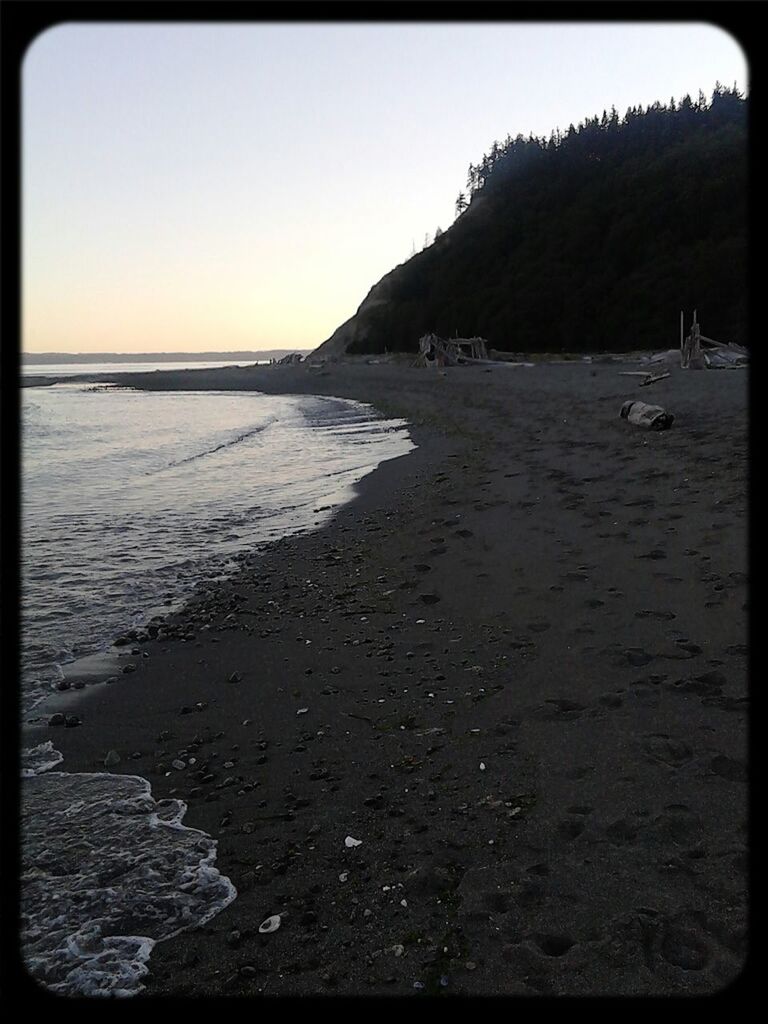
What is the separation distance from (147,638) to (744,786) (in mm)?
4393

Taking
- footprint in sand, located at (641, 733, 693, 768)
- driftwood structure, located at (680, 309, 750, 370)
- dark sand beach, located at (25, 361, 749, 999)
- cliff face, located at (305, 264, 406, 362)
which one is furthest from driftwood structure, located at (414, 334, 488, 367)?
footprint in sand, located at (641, 733, 693, 768)

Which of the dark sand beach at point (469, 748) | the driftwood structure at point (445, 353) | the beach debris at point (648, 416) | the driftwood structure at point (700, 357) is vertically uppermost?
the driftwood structure at point (445, 353)

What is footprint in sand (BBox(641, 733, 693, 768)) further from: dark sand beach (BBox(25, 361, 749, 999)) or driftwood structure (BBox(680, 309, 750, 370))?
driftwood structure (BBox(680, 309, 750, 370))

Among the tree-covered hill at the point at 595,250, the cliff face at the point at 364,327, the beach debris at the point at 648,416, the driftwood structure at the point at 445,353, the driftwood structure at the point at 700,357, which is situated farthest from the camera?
the cliff face at the point at 364,327

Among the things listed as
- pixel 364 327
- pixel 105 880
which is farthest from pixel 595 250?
pixel 105 880

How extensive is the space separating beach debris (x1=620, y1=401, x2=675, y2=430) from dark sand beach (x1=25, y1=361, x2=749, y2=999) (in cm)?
430

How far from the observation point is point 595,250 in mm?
60125

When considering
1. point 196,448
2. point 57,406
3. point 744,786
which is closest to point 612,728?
point 744,786

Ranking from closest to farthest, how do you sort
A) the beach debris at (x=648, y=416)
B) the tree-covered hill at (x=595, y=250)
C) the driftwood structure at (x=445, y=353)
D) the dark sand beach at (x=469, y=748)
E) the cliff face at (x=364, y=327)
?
the dark sand beach at (x=469, y=748)
the beach debris at (x=648, y=416)
the driftwood structure at (x=445, y=353)
the tree-covered hill at (x=595, y=250)
the cliff face at (x=364, y=327)

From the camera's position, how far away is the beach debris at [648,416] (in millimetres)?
12289

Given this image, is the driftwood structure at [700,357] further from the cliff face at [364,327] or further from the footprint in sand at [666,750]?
the cliff face at [364,327]

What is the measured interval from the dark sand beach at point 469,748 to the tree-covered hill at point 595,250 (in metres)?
39.5

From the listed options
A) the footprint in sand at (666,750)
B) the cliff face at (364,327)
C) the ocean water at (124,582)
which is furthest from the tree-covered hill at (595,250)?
the footprint in sand at (666,750)

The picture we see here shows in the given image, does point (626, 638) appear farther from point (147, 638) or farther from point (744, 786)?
point (147, 638)
